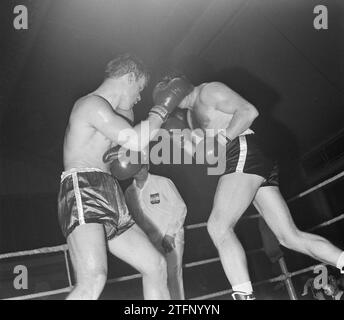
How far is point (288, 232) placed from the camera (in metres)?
1.63

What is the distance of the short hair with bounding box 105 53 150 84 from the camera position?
62.2 inches

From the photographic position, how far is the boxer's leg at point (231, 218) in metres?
1.48

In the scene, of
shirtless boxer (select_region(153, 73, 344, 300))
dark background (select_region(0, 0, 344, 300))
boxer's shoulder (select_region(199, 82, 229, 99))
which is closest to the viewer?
shirtless boxer (select_region(153, 73, 344, 300))

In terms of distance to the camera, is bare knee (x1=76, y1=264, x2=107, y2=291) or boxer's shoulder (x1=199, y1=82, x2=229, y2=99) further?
boxer's shoulder (x1=199, y1=82, x2=229, y2=99)

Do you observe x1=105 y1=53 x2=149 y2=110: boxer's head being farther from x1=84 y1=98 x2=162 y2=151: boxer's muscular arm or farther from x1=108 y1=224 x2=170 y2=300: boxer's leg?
x1=108 y1=224 x2=170 y2=300: boxer's leg

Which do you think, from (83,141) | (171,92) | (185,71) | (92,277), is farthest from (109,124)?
(185,71)

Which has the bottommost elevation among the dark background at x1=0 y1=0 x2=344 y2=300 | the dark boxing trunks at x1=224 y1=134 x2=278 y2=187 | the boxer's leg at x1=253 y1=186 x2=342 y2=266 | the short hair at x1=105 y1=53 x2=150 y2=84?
the boxer's leg at x1=253 y1=186 x2=342 y2=266

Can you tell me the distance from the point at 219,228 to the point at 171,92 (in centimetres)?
61

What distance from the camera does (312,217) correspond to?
Answer: 199 inches

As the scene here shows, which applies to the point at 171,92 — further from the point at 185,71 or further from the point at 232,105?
the point at 185,71

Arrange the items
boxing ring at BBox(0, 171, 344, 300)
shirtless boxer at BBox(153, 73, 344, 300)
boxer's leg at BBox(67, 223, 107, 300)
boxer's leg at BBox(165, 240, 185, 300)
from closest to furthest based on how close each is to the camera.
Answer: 1. boxer's leg at BBox(67, 223, 107, 300)
2. shirtless boxer at BBox(153, 73, 344, 300)
3. boxing ring at BBox(0, 171, 344, 300)
4. boxer's leg at BBox(165, 240, 185, 300)

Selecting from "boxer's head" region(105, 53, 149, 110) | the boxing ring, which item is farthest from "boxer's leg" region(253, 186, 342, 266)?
"boxer's head" region(105, 53, 149, 110)

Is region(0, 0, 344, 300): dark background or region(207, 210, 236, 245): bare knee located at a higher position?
region(0, 0, 344, 300): dark background
